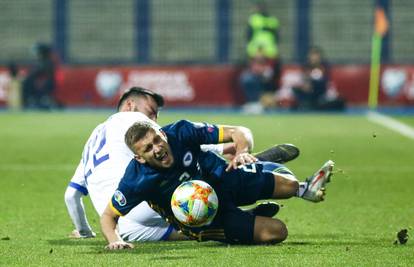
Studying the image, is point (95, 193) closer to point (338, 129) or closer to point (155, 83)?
point (338, 129)

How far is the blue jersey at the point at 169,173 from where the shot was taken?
9.27 meters

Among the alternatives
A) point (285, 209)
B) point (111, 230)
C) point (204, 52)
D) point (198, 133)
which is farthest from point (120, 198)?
point (204, 52)

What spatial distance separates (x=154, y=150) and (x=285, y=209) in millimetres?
3992

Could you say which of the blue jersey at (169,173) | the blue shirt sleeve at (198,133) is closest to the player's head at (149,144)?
the blue jersey at (169,173)

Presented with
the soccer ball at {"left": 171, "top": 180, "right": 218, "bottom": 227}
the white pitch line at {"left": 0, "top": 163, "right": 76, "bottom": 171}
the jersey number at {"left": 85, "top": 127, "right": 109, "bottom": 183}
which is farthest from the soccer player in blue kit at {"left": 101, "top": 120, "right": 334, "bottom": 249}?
the white pitch line at {"left": 0, "top": 163, "right": 76, "bottom": 171}

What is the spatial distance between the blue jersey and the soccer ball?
0.11 metres

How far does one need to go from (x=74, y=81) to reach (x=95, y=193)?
22.5 meters

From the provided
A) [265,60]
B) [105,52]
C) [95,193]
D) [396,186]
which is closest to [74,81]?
[105,52]

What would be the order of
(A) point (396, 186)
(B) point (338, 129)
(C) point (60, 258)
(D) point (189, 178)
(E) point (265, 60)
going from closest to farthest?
(C) point (60, 258) < (D) point (189, 178) < (A) point (396, 186) < (B) point (338, 129) < (E) point (265, 60)

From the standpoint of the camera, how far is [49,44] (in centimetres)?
3334

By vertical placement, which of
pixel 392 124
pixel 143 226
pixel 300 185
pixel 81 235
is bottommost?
pixel 392 124

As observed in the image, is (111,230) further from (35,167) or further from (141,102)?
(35,167)

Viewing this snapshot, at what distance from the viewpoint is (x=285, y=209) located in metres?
12.8

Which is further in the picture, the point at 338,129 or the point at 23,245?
the point at 338,129
